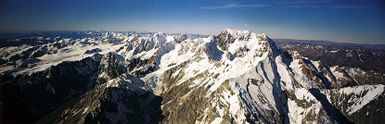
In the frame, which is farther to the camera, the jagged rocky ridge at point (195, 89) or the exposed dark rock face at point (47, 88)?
the exposed dark rock face at point (47, 88)

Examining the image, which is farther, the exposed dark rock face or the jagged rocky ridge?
the exposed dark rock face

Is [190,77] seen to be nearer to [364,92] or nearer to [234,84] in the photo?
[234,84]

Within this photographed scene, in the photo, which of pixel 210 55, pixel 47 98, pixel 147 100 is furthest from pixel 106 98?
pixel 210 55

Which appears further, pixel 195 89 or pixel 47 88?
pixel 47 88

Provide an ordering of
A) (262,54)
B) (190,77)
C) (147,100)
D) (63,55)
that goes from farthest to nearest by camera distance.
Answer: (63,55)
(262,54)
(190,77)
(147,100)

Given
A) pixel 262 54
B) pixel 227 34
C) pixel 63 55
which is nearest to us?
pixel 262 54

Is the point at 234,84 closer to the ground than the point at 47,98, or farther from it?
farther from it

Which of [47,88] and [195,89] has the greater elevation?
[195,89]

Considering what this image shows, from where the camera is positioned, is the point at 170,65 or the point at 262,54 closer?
the point at 262,54
